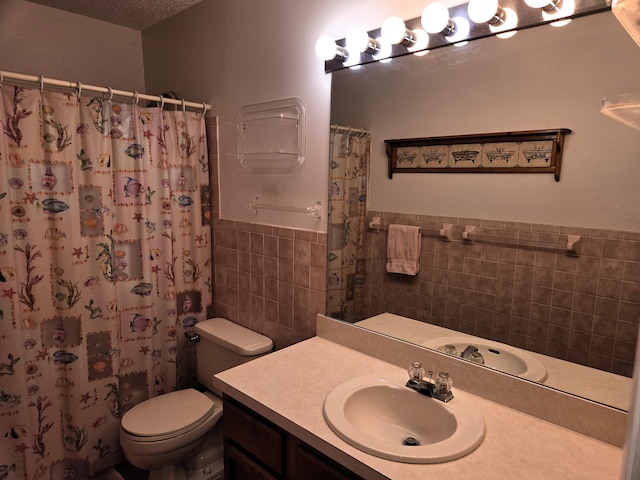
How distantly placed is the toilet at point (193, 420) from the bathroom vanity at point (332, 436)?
16.7 inches

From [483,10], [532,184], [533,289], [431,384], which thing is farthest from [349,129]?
[431,384]

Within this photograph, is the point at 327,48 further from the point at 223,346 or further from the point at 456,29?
the point at 223,346

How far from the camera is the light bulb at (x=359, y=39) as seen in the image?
1.44 metres

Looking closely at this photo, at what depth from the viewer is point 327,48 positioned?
152 cm

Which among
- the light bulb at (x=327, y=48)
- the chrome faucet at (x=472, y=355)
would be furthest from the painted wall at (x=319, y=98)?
the chrome faucet at (x=472, y=355)

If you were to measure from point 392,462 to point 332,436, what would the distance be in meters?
0.17

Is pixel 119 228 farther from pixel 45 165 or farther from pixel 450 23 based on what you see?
pixel 450 23

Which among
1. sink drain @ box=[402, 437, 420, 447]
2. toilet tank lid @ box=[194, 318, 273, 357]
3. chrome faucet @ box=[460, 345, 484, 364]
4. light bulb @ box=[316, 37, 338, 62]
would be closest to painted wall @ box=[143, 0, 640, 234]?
light bulb @ box=[316, 37, 338, 62]

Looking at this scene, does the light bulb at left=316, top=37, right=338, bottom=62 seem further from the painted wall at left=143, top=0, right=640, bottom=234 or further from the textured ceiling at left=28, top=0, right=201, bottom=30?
the textured ceiling at left=28, top=0, right=201, bottom=30

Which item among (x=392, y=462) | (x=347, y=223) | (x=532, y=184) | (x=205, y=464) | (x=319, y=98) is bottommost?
(x=205, y=464)

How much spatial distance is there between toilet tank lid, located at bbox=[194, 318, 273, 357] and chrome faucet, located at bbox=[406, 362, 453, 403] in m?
0.82

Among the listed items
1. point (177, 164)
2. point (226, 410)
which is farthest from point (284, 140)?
point (226, 410)

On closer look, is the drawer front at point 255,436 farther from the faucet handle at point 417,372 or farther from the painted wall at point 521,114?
the painted wall at point 521,114

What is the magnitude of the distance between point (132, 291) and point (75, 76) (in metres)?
1.38
